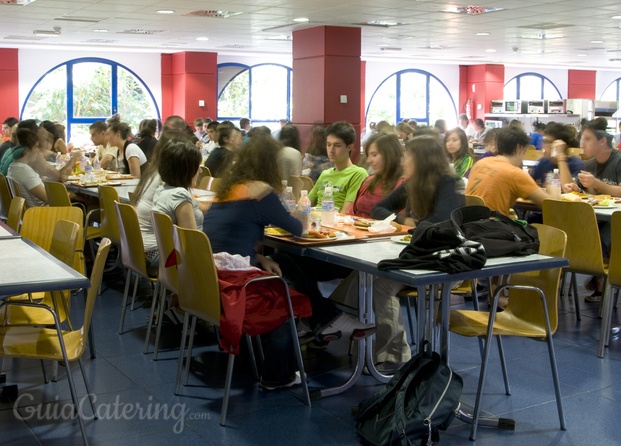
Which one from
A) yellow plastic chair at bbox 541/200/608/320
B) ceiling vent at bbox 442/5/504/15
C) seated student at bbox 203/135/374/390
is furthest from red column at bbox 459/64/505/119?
seated student at bbox 203/135/374/390

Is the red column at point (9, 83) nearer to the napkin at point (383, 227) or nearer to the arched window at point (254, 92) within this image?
the arched window at point (254, 92)

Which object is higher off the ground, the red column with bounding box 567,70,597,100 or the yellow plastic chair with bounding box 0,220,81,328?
the red column with bounding box 567,70,597,100

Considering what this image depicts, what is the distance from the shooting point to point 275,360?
2.98 m

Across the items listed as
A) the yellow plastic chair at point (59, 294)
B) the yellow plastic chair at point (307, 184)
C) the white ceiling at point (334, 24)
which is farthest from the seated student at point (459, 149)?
the yellow plastic chair at point (59, 294)

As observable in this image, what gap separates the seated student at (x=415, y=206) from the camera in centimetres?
314

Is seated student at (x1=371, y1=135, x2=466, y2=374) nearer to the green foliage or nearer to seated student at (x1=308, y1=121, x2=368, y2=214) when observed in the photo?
seated student at (x1=308, y1=121, x2=368, y2=214)

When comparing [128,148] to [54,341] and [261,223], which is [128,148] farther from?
[54,341]

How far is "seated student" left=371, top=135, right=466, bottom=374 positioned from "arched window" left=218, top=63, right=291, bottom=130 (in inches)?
517

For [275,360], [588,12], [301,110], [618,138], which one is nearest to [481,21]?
[588,12]

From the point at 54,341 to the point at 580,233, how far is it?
282 cm

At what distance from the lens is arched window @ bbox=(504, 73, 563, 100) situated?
767 inches

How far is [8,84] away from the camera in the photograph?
1328 cm

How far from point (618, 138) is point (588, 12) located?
18.5 ft

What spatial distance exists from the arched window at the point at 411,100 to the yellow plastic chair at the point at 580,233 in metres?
14.0
